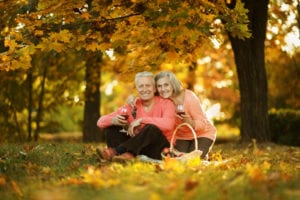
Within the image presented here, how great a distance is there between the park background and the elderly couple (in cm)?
41

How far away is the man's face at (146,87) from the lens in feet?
24.7

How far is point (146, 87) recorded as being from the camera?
754 cm

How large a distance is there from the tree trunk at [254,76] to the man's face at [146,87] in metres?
5.14

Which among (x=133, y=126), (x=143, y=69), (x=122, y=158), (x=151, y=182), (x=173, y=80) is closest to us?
(x=151, y=182)

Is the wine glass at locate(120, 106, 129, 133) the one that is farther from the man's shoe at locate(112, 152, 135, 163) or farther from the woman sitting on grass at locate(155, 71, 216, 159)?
the man's shoe at locate(112, 152, 135, 163)

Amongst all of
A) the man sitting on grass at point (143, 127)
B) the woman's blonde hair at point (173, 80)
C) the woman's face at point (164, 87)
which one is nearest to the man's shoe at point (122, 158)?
the man sitting on grass at point (143, 127)

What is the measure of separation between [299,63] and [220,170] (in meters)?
13.4

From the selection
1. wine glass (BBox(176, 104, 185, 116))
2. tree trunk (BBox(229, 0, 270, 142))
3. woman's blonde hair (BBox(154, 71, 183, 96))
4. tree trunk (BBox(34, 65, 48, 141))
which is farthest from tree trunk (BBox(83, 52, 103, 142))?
wine glass (BBox(176, 104, 185, 116))

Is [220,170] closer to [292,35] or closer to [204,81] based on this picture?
[292,35]

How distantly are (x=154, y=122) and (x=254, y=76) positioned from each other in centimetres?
565

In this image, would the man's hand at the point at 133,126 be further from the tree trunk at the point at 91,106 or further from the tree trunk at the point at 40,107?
the tree trunk at the point at 40,107

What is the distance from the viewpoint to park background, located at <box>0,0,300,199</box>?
5.55 meters

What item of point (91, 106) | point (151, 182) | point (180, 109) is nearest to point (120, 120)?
point (180, 109)

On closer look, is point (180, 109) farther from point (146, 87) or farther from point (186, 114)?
point (146, 87)
